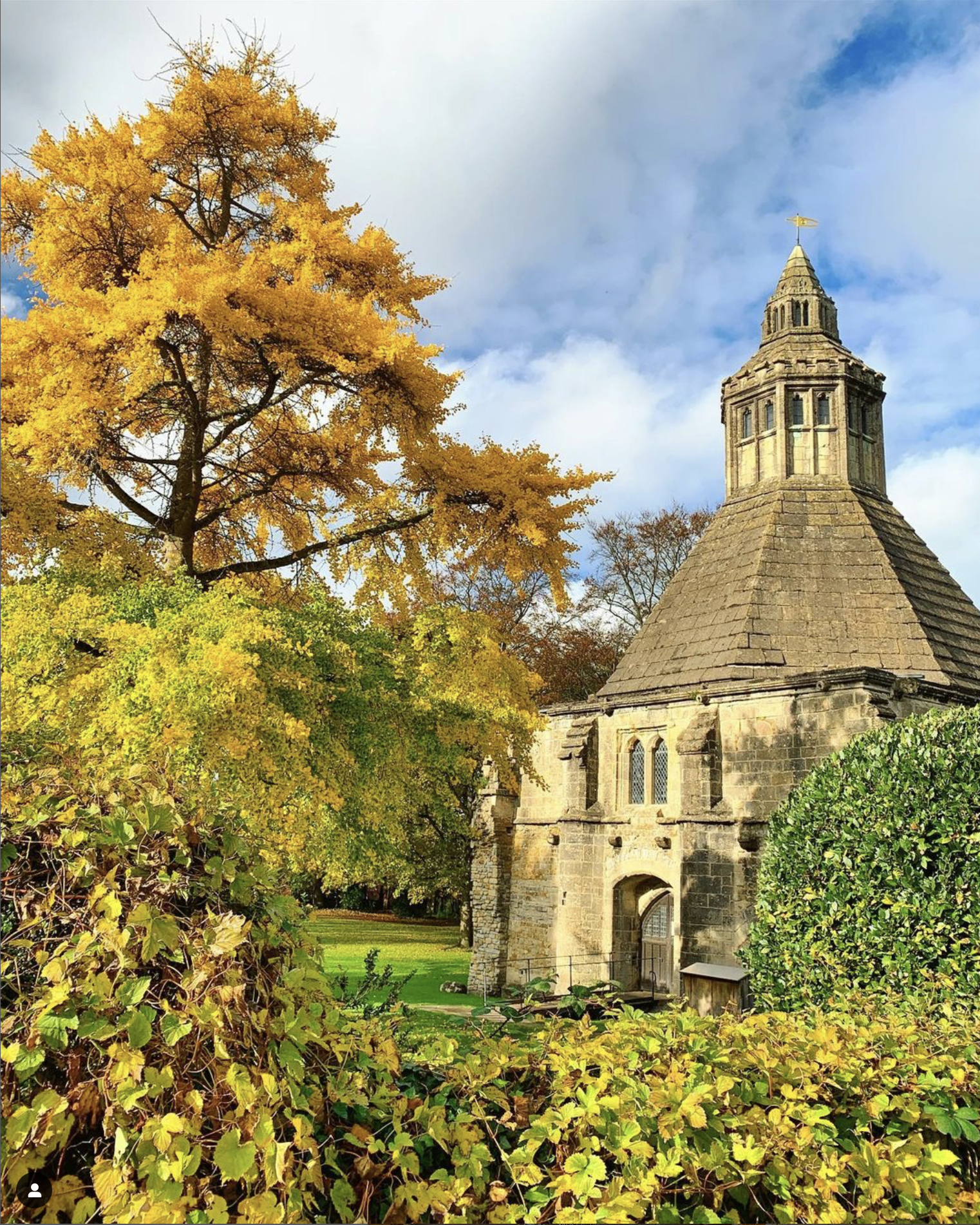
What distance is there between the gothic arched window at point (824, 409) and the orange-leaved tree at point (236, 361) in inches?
709

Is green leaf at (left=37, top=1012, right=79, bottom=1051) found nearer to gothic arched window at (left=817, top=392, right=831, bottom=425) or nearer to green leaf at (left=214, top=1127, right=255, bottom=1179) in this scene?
green leaf at (left=214, top=1127, right=255, bottom=1179)

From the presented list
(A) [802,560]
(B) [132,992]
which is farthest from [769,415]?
(B) [132,992]

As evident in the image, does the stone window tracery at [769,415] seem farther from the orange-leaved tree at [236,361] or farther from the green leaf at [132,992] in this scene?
the green leaf at [132,992]

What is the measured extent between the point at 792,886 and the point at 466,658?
4.03 metres

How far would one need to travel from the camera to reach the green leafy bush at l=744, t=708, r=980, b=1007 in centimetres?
687

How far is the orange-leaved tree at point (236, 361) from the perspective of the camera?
8.54 metres

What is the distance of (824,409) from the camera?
26375mm

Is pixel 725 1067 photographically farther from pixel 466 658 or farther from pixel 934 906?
pixel 466 658

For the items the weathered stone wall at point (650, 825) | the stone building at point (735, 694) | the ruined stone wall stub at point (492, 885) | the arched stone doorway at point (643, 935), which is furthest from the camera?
the ruined stone wall stub at point (492, 885)

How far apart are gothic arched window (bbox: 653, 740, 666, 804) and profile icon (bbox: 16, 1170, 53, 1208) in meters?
19.2

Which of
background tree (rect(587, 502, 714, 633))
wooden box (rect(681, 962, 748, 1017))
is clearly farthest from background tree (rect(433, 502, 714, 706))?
wooden box (rect(681, 962, 748, 1017))

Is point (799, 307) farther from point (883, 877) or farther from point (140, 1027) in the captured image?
point (140, 1027)

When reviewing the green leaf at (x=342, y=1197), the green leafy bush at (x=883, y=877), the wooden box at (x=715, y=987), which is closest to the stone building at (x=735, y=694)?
the wooden box at (x=715, y=987)

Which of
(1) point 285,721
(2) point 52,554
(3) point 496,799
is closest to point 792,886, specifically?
(1) point 285,721
